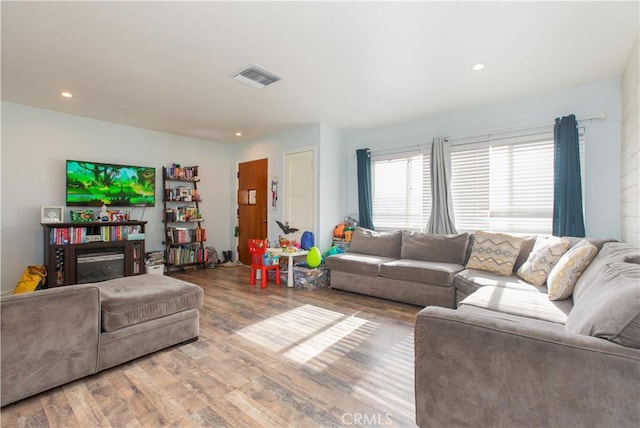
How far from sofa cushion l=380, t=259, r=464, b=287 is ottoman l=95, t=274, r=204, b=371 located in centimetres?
218

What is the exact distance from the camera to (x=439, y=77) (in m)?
3.08

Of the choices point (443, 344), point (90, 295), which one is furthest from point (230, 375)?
point (443, 344)

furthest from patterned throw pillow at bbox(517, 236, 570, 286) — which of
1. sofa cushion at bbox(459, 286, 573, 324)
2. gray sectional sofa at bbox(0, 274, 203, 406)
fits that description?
gray sectional sofa at bbox(0, 274, 203, 406)

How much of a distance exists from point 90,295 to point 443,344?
2.10 m

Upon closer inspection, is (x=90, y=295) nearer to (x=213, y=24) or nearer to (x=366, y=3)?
(x=213, y=24)

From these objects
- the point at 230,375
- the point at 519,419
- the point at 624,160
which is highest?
the point at 624,160

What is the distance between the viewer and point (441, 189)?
164 inches

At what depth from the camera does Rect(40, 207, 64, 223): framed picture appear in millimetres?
4016

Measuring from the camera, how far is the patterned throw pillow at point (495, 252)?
3117 mm

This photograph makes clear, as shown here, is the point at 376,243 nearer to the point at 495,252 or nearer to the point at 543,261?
the point at 495,252

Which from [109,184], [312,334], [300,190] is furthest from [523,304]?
[109,184]

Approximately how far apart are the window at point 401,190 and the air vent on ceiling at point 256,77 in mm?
2313

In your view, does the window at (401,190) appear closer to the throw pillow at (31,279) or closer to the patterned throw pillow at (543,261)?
the patterned throw pillow at (543,261)

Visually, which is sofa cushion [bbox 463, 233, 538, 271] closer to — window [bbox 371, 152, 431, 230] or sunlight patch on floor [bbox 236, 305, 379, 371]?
window [bbox 371, 152, 431, 230]
